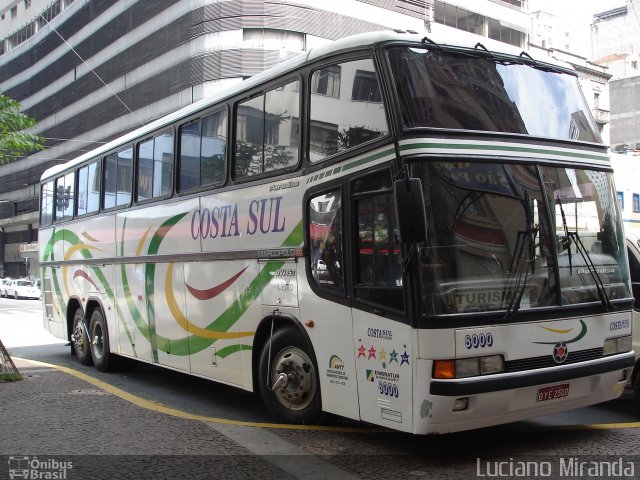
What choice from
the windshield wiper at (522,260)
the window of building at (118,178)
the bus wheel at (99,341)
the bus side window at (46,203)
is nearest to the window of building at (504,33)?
the bus side window at (46,203)

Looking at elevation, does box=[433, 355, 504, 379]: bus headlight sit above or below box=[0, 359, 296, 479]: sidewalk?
above

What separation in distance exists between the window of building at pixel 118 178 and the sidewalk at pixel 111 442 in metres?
3.35

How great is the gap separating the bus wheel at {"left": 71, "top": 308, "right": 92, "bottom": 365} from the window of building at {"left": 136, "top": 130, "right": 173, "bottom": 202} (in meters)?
3.48

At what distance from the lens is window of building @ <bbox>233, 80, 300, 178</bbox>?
6594mm

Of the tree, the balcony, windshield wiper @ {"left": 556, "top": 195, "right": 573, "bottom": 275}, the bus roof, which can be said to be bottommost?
windshield wiper @ {"left": 556, "top": 195, "right": 573, "bottom": 275}

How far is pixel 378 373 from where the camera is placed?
17.5 ft

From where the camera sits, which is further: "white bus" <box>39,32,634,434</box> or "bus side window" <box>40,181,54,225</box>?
"bus side window" <box>40,181,54,225</box>

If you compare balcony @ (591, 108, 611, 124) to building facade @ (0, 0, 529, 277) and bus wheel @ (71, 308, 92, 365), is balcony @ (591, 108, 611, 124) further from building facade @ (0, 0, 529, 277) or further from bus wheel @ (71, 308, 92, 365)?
bus wheel @ (71, 308, 92, 365)

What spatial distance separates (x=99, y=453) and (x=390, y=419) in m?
2.64

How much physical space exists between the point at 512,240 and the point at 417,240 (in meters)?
0.94

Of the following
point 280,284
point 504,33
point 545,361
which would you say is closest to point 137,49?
point 504,33

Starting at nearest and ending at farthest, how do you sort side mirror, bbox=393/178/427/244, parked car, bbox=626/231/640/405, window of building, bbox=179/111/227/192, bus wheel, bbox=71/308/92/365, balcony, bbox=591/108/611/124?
side mirror, bbox=393/178/427/244, parked car, bbox=626/231/640/405, window of building, bbox=179/111/227/192, bus wheel, bbox=71/308/92/365, balcony, bbox=591/108/611/124

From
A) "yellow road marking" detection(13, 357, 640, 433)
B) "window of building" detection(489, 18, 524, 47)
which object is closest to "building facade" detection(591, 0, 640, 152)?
"window of building" detection(489, 18, 524, 47)

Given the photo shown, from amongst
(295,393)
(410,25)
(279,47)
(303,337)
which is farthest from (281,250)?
(410,25)
